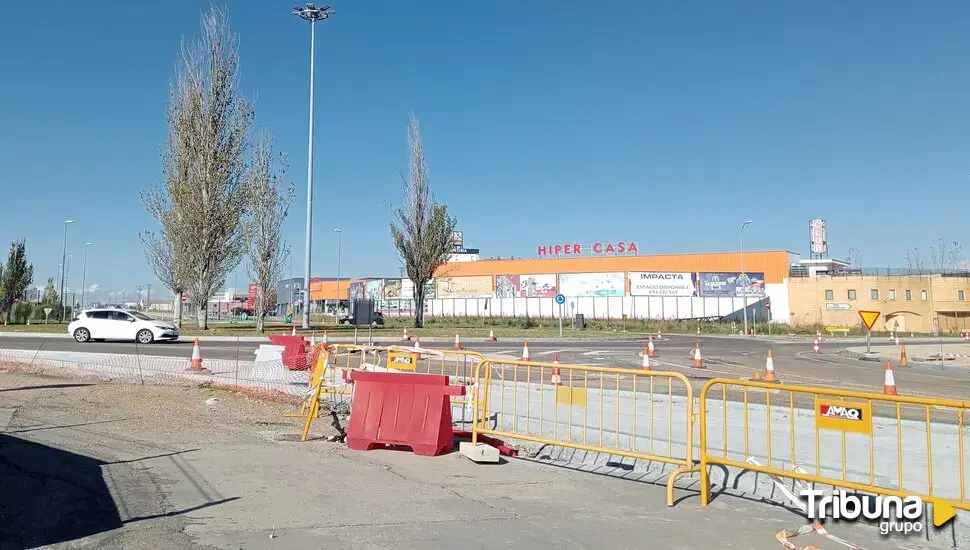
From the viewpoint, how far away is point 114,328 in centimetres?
2914

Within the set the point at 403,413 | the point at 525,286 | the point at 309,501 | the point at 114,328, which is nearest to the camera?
the point at 309,501

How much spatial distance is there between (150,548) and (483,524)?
2512 mm

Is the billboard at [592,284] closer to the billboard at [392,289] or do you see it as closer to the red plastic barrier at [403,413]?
the billboard at [392,289]

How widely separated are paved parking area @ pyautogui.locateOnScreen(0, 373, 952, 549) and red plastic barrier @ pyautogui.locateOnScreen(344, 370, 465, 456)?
213 millimetres

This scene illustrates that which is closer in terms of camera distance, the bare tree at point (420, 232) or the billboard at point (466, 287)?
the bare tree at point (420, 232)

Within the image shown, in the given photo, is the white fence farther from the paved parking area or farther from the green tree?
the paved parking area

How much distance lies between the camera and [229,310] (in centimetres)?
10944

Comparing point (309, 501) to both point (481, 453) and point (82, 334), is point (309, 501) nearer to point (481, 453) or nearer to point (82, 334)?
point (481, 453)

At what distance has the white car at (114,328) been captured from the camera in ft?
95.3

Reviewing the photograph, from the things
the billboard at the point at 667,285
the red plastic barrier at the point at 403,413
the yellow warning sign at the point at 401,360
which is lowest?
the red plastic barrier at the point at 403,413

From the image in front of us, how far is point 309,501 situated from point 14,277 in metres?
60.1

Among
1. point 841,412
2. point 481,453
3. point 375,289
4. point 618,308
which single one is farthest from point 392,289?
point 841,412

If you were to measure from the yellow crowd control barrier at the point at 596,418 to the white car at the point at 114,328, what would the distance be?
2081cm

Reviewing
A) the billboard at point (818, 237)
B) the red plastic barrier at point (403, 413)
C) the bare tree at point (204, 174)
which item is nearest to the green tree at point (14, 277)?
the bare tree at point (204, 174)
